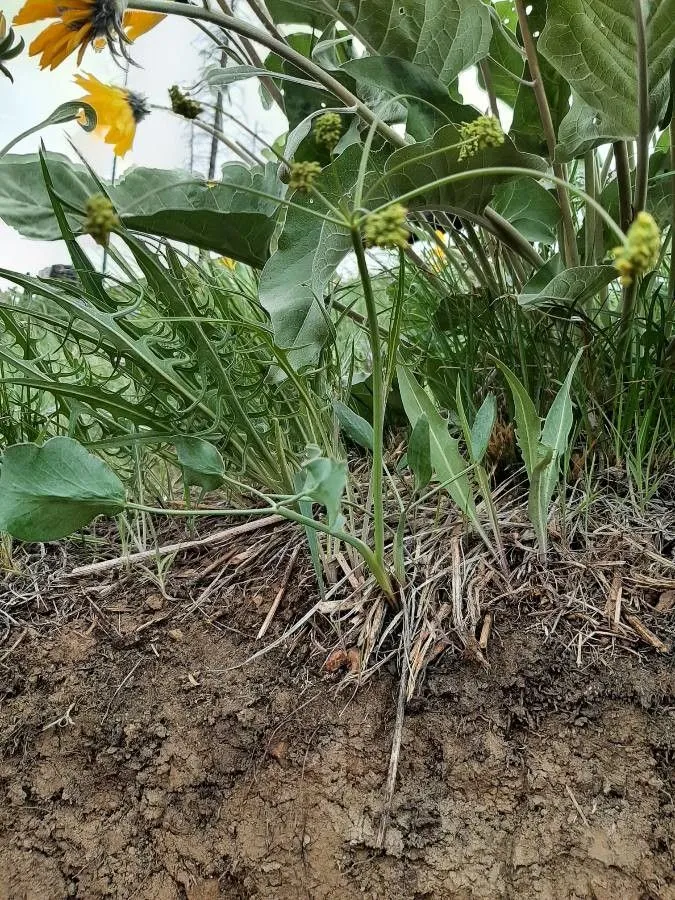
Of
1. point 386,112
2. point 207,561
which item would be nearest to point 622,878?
point 207,561

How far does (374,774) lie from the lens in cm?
60

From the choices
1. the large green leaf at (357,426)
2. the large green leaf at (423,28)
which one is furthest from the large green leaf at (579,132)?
the large green leaf at (357,426)

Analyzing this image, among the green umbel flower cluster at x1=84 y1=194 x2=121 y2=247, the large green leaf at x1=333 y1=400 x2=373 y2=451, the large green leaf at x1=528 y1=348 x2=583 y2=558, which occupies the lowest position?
the large green leaf at x1=528 y1=348 x2=583 y2=558

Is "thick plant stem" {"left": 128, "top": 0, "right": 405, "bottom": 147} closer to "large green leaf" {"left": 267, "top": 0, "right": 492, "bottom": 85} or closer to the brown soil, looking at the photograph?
"large green leaf" {"left": 267, "top": 0, "right": 492, "bottom": 85}

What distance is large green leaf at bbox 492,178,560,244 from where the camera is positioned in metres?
0.82

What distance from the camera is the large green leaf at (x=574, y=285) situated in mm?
661

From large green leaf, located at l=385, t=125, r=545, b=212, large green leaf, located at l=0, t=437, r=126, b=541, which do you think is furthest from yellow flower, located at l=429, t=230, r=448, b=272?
large green leaf, located at l=0, t=437, r=126, b=541

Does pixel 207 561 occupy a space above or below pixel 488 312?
below

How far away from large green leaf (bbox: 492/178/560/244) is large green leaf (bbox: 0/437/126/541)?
1.90 feet

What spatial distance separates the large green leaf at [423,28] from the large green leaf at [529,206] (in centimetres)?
15

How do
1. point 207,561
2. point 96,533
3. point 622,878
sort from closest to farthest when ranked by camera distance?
point 622,878 → point 207,561 → point 96,533

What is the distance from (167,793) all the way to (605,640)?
43 centimetres

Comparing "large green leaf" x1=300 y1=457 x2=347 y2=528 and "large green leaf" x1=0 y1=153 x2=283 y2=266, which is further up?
"large green leaf" x1=0 y1=153 x2=283 y2=266

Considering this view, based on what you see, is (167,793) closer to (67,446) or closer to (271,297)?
(67,446)
